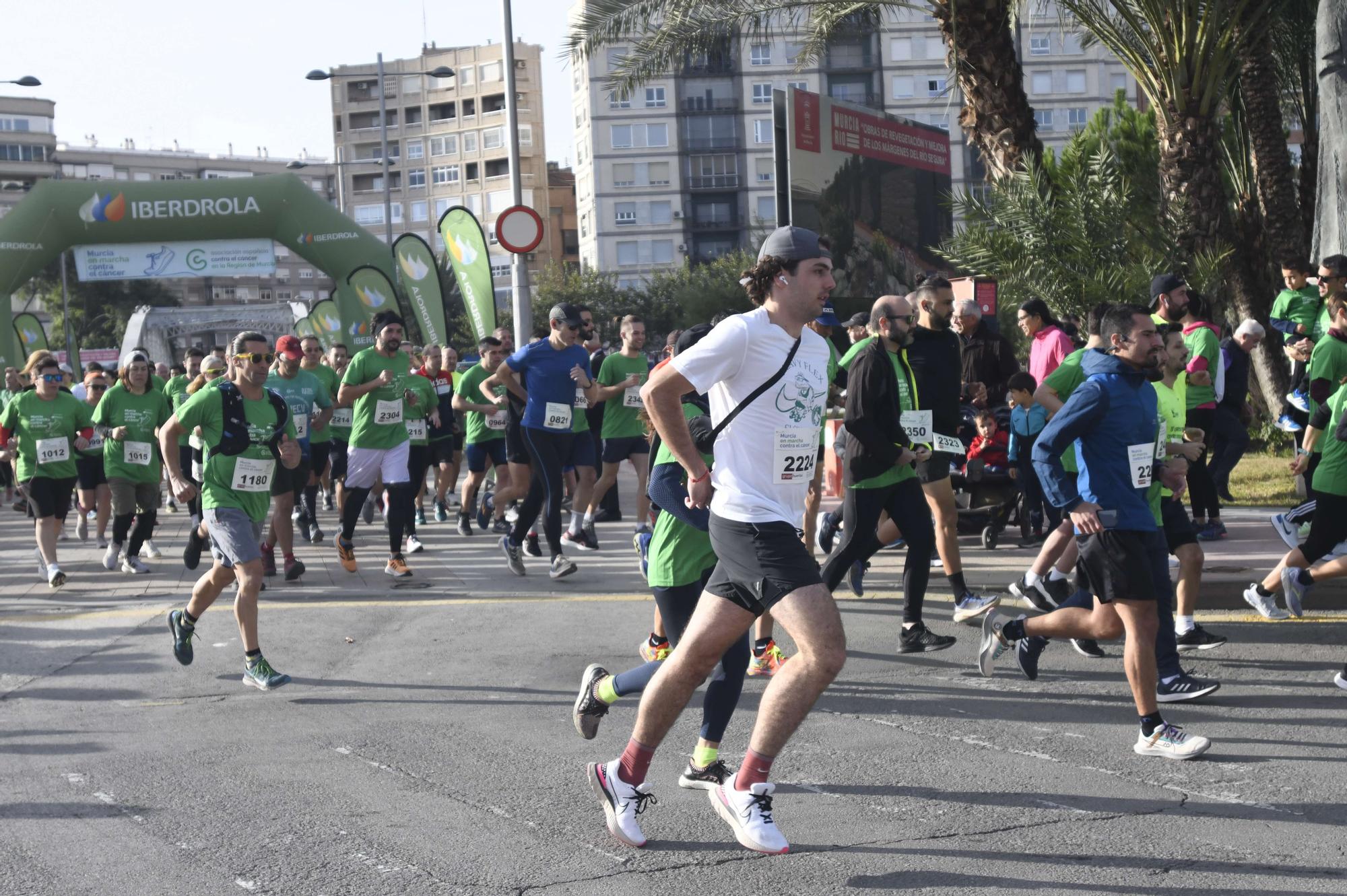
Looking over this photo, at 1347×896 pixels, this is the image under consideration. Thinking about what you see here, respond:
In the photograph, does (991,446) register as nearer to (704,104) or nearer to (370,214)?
(704,104)

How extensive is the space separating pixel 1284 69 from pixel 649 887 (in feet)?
70.1

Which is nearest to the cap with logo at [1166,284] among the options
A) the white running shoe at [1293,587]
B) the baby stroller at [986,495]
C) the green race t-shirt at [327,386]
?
the white running shoe at [1293,587]

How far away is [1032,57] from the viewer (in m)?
95.1

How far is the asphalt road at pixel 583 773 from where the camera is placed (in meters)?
4.44

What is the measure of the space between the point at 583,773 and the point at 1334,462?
4.46 metres

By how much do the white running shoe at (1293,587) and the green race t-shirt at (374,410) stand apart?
21.4 feet

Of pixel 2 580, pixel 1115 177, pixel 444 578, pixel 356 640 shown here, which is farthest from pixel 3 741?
pixel 1115 177

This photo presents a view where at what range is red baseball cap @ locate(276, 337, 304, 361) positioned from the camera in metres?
11.3

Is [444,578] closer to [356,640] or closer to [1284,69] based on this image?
[356,640]

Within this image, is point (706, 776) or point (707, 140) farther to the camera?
point (707, 140)

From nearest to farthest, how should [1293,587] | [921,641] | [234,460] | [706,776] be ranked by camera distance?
[706,776], [921,641], [234,460], [1293,587]

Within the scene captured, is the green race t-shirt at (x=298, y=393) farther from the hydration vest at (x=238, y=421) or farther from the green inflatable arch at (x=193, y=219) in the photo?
the green inflatable arch at (x=193, y=219)

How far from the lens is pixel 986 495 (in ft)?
38.5

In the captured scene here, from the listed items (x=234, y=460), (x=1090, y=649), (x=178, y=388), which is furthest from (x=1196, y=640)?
(x=178, y=388)
